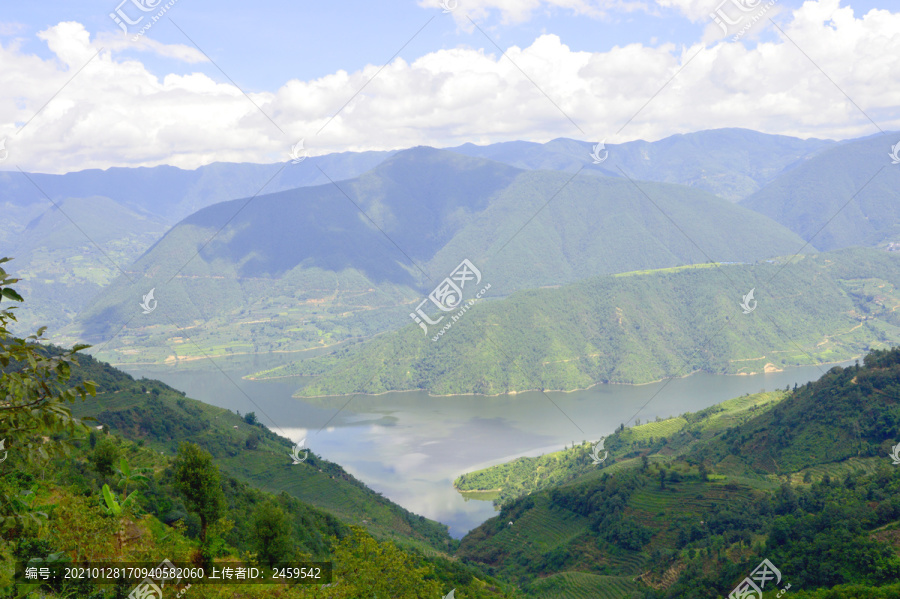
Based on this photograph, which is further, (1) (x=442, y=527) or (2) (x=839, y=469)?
(1) (x=442, y=527)

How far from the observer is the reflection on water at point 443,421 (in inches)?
2195

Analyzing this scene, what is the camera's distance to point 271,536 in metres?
12.4

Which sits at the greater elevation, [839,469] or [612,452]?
[612,452]

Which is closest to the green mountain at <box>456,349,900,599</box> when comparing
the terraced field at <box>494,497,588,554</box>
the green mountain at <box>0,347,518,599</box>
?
the terraced field at <box>494,497,588,554</box>

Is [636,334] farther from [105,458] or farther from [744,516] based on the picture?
[105,458]

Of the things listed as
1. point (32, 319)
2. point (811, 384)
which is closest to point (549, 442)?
point (811, 384)

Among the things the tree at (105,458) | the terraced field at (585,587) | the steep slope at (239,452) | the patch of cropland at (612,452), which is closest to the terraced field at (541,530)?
the steep slope at (239,452)

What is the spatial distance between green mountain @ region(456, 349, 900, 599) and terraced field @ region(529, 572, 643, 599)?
84mm

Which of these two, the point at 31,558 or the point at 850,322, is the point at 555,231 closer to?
the point at 850,322

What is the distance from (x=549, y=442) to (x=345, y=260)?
12639 cm

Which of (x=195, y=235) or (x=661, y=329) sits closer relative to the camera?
(x=661, y=329)

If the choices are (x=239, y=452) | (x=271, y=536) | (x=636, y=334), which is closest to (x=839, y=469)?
(x=271, y=536)

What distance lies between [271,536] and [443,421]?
2529 inches

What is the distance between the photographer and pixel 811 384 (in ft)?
128
